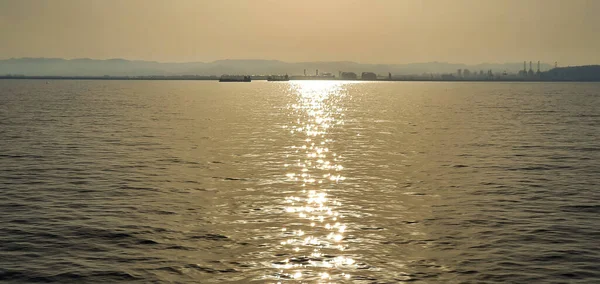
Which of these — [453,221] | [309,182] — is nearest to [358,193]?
[309,182]

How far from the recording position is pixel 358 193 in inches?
1398

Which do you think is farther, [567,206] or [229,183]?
[229,183]

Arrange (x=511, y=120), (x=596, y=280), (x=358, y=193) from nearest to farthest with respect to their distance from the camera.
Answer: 1. (x=596, y=280)
2. (x=358, y=193)
3. (x=511, y=120)

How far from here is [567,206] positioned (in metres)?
32.3

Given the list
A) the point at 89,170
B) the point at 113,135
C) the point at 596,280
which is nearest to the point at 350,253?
the point at 596,280

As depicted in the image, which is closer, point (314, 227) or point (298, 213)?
point (314, 227)

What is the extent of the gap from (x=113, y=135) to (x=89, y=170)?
26975 millimetres

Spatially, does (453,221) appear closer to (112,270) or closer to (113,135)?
(112,270)

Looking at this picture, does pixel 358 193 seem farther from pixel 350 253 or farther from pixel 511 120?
pixel 511 120

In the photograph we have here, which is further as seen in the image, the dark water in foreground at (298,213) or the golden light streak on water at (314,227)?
the dark water in foreground at (298,213)

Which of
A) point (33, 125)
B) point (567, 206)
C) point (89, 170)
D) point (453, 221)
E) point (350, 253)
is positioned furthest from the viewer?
point (33, 125)

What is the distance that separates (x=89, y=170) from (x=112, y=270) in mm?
23346

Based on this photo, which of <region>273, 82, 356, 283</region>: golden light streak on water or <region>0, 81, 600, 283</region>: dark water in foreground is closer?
<region>273, 82, 356, 283</region>: golden light streak on water

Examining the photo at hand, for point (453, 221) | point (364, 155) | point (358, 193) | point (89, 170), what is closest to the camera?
point (453, 221)
